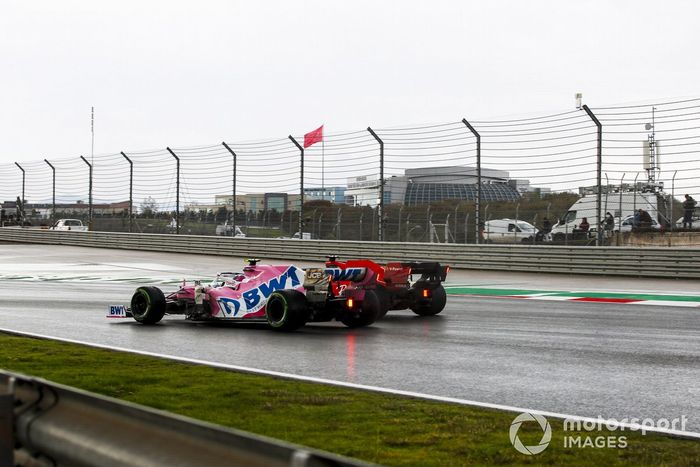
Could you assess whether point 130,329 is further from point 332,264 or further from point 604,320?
point 604,320

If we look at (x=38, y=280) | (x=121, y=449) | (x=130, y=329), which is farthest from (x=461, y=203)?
(x=121, y=449)

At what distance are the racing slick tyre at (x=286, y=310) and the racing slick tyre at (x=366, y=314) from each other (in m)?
0.68

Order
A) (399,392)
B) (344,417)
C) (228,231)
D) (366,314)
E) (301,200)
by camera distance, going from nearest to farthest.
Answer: (344,417)
(399,392)
(366,314)
(301,200)
(228,231)

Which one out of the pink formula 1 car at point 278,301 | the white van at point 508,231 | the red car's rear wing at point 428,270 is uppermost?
the white van at point 508,231

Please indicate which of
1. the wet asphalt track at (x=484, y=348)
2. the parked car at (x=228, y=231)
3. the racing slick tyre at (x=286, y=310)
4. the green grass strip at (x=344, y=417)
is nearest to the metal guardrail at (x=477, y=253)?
the parked car at (x=228, y=231)

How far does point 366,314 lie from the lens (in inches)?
449

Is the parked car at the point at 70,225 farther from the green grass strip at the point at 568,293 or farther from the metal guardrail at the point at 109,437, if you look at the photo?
the metal guardrail at the point at 109,437

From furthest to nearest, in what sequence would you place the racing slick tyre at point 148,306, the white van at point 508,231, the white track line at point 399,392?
1. the white van at point 508,231
2. the racing slick tyre at point 148,306
3. the white track line at point 399,392

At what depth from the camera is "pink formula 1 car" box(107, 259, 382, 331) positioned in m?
11.0

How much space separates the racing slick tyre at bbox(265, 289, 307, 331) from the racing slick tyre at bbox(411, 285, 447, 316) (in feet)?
7.86

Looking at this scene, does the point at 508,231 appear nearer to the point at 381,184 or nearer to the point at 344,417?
the point at 381,184

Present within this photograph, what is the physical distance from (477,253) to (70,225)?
1033 inches

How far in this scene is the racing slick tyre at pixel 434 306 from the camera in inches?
508

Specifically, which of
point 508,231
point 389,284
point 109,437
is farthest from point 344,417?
point 508,231
